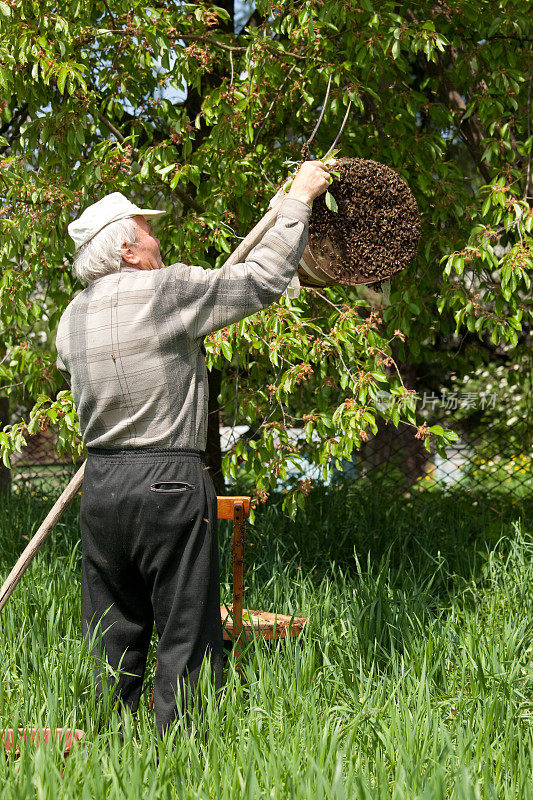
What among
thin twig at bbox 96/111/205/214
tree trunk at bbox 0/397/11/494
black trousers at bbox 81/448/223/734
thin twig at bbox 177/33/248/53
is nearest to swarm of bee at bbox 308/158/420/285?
black trousers at bbox 81/448/223/734

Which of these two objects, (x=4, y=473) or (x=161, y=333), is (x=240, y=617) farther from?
(x=4, y=473)

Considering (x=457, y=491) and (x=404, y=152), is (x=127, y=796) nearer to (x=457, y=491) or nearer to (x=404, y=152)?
(x=404, y=152)

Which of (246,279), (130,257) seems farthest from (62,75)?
(246,279)

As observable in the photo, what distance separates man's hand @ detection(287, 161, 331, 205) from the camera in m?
2.46

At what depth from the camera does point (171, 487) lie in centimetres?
245

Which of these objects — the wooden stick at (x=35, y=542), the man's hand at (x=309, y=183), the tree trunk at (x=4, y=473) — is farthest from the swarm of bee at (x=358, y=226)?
the tree trunk at (x=4, y=473)

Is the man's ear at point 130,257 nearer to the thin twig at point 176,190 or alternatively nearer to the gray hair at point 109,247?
the gray hair at point 109,247

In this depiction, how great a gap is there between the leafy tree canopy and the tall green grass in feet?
2.23

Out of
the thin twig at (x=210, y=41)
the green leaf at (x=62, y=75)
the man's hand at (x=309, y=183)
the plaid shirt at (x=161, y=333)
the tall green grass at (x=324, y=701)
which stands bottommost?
the tall green grass at (x=324, y=701)

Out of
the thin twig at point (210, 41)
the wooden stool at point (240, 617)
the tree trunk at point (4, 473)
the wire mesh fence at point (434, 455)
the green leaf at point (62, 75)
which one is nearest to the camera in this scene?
the wooden stool at point (240, 617)

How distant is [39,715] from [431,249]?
9.70 feet

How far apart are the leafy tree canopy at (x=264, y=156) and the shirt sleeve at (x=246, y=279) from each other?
79 centimetres

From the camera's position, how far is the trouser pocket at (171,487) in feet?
7.99

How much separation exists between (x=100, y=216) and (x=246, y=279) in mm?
529
